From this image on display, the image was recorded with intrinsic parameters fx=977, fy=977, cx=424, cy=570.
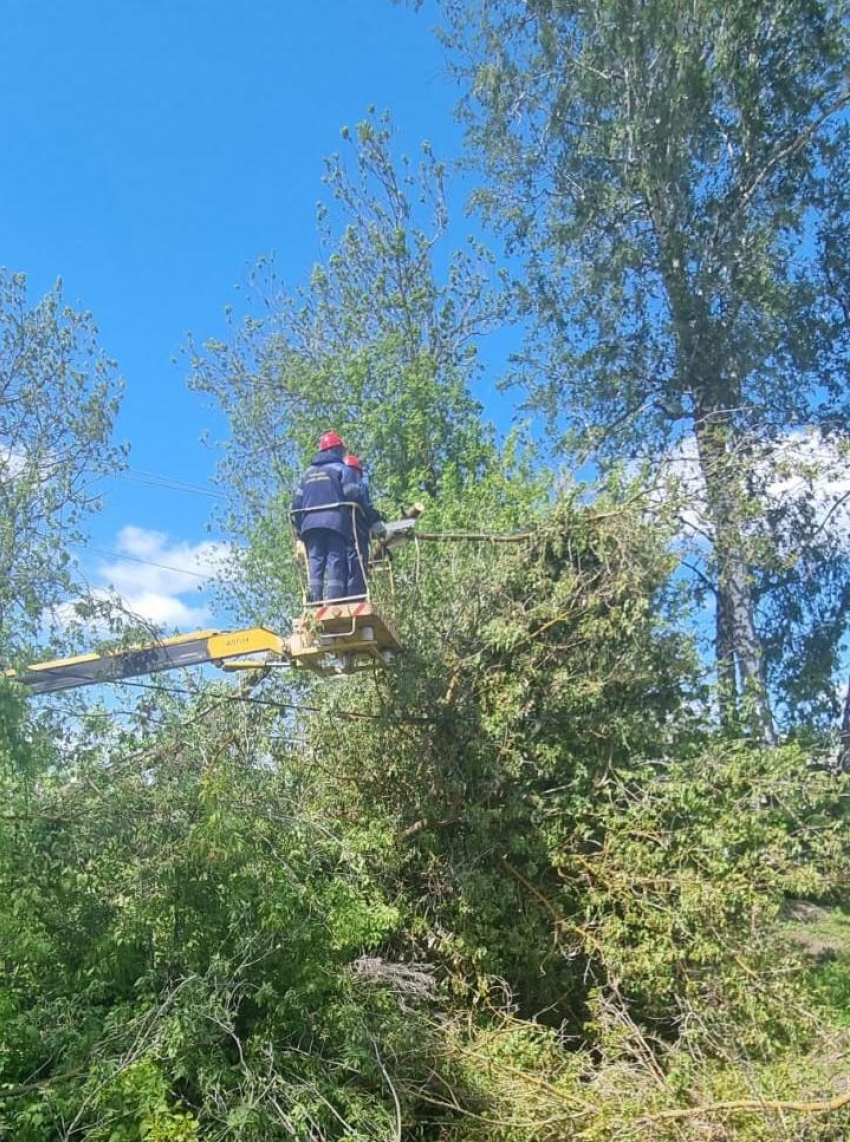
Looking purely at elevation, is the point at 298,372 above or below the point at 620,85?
below

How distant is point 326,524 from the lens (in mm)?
6066

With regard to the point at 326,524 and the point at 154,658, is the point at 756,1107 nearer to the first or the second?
the point at 326,524

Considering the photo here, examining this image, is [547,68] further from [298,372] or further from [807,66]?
[298,372]

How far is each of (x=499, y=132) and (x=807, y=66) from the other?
4.20m

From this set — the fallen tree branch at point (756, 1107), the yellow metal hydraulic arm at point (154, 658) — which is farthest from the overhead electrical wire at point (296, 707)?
the fallen tree branch at point (756, 1107)

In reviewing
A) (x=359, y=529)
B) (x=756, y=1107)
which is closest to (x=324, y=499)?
(x=359, y=529)

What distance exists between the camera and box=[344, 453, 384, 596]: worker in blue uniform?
607 cm

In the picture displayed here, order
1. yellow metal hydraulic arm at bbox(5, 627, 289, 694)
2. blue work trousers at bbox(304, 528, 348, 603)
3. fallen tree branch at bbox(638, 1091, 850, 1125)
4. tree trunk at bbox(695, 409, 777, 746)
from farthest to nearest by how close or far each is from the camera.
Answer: tree trunk at bbox(695, 409, 777, 746), yellow metal hydraulic arm at bbox(5, 627, 289, 694), blue work trousers at bbox(304, 528, 348, 603), fallen tree branch at bbox(638, 1091, 850, 1125)

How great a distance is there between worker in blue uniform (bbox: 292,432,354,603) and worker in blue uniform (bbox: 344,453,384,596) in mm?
27

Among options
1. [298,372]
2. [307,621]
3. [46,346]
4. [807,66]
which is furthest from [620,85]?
[307,621]

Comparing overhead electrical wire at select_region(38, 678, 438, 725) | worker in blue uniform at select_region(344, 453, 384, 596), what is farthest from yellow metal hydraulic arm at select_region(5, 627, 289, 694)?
worker in blue uniform at select_region(344, 453, 384, 596)

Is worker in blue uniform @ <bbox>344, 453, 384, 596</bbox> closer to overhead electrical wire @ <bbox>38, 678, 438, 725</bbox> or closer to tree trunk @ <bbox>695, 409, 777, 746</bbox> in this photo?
overhead electrical wire @ <bbox>38, 678, 438, 725</bbox>

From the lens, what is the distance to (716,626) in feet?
42.7

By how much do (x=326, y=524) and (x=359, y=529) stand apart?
0.75 ft
